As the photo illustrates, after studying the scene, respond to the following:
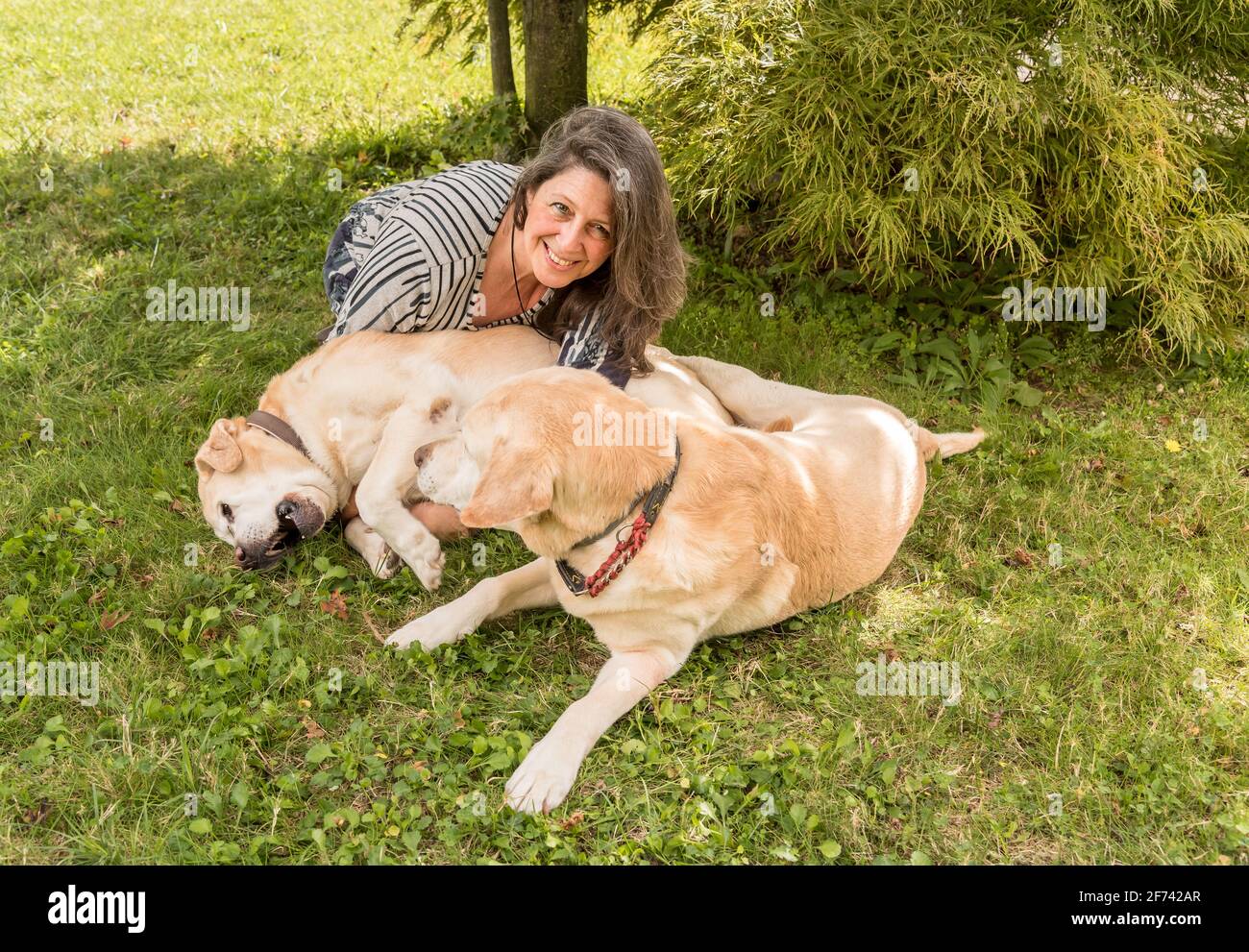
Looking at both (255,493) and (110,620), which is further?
(255,493)

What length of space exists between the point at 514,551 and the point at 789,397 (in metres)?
1.50

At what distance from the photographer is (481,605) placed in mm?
3543

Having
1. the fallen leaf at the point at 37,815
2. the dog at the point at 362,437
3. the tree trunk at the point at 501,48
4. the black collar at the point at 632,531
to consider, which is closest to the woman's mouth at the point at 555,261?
the dog at the point at 362,437

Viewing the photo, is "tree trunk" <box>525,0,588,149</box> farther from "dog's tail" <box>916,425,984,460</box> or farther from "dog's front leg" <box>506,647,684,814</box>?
"dog's front leg" <box>506,647,684,814</box>

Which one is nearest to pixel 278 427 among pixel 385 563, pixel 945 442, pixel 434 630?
pixel 385 563

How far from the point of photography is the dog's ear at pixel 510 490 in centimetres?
266

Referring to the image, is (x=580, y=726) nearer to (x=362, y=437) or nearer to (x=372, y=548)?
(x=372, y=548)

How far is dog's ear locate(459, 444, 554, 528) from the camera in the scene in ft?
8.72

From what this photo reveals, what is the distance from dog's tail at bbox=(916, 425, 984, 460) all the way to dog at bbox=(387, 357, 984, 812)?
205 mm

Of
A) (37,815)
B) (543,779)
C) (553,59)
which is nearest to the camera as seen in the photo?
(37,815)

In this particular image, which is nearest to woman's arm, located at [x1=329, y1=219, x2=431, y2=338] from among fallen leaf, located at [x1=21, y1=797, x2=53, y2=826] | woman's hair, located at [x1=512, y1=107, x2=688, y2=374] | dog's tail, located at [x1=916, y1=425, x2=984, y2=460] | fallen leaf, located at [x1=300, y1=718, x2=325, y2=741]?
woman's hair, located at [x1=512, y1=107, x2=688, y2=374]

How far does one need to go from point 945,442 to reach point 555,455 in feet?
7.64

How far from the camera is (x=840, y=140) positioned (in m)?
4.64
